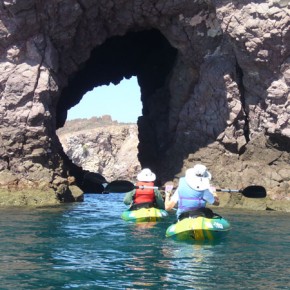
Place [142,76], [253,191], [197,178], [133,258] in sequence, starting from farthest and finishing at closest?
[142,76] < [253,191] < [197,178] < [133,258]

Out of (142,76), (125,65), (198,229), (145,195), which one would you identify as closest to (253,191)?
(145,195)

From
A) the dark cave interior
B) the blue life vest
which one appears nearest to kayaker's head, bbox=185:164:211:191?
the blue life vest

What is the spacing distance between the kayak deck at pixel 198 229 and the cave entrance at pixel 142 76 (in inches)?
786

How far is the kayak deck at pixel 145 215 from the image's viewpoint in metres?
16.5

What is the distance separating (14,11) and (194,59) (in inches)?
385

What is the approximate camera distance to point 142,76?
38375mm

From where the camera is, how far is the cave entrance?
34094 mm

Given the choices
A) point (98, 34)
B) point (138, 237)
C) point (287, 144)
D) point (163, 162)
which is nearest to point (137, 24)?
point (98, 34)

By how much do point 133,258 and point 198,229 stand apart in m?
2.39

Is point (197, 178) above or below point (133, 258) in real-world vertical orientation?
above

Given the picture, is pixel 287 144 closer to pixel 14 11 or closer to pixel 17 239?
pixel 14 11

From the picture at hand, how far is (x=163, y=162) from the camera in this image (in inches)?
1254

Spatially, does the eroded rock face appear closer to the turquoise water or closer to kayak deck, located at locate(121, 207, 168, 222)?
kayak deck, located at locate(121, 207, 168, 222)

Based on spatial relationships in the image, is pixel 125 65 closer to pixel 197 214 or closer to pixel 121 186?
pixel 121 186
